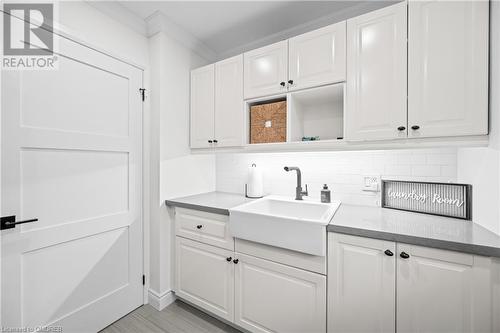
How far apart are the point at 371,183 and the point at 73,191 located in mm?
2261

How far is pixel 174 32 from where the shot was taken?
2.00 m

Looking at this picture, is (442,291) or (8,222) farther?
(8,222)

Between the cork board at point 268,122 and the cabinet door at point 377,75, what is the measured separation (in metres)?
0.50

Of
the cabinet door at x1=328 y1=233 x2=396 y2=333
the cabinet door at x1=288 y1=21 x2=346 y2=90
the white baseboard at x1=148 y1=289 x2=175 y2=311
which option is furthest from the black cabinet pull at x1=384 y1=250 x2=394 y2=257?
the white baseboard at x1=148 y1=289 x2=175 y2=311

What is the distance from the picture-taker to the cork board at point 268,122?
176 cm

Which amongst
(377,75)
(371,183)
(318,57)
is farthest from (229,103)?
(371,183)

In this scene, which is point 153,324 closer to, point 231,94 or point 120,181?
point 120,181

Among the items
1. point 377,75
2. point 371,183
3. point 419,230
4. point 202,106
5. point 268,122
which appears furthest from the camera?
point 202,106

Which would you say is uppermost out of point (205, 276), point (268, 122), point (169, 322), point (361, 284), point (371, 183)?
point (268, 122)

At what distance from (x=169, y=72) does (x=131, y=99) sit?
0.44 metres

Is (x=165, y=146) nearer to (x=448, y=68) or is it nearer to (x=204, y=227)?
(x=204, y=227)

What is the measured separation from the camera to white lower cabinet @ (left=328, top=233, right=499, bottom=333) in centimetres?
95

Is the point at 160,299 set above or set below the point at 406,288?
below

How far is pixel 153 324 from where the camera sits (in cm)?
174
